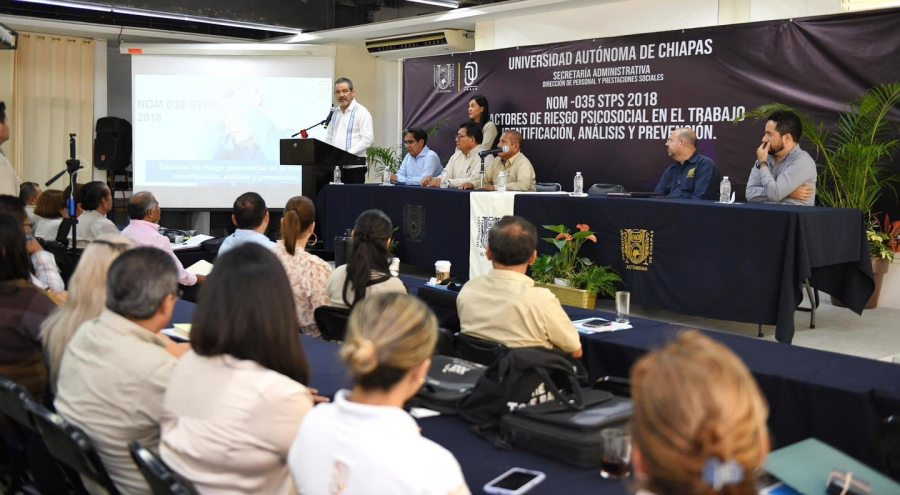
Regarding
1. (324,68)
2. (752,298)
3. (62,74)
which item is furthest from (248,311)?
(62,74)

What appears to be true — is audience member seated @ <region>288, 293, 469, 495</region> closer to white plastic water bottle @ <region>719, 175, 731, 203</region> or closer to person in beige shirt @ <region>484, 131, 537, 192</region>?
white plastic water bottle @ <region>719, 175, 731, 203</region>

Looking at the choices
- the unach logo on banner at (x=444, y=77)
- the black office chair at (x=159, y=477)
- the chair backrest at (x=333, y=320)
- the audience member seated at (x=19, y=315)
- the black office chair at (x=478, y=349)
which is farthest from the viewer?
the unach logo on banner at (x=444, y=77)

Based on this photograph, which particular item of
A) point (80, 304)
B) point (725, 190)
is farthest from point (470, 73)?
point (80, 304)

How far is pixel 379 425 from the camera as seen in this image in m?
→ 1.46

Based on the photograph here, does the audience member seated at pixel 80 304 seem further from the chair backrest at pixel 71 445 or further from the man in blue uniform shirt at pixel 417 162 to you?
the man in blue uniform shirt at pixel 417 162

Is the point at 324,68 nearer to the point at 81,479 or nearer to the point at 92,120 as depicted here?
the point at 92,120

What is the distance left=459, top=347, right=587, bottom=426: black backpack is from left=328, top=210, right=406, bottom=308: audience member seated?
1.33 m

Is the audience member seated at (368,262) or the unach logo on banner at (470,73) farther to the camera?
the unach logo on banner at (470,73)

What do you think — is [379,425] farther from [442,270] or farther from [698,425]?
[442,270]

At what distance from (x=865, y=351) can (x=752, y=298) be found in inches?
26.5

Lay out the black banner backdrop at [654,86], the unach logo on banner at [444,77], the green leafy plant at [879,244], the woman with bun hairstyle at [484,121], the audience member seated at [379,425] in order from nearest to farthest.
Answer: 1. the audience member seated at [379,425]
2. the green leafy plant at [879,244]
3. the black banner backdrop at [654,86]
4. the woman with bun hairstyle at [484,121]
5. the unach logo on banner at [444,77]

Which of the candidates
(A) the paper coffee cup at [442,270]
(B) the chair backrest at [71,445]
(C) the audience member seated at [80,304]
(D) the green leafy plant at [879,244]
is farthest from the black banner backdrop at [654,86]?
(B) the chair backrest at [71,445]

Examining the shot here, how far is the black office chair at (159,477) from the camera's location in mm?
1574

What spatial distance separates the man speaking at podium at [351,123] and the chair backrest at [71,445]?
6.47 meters
